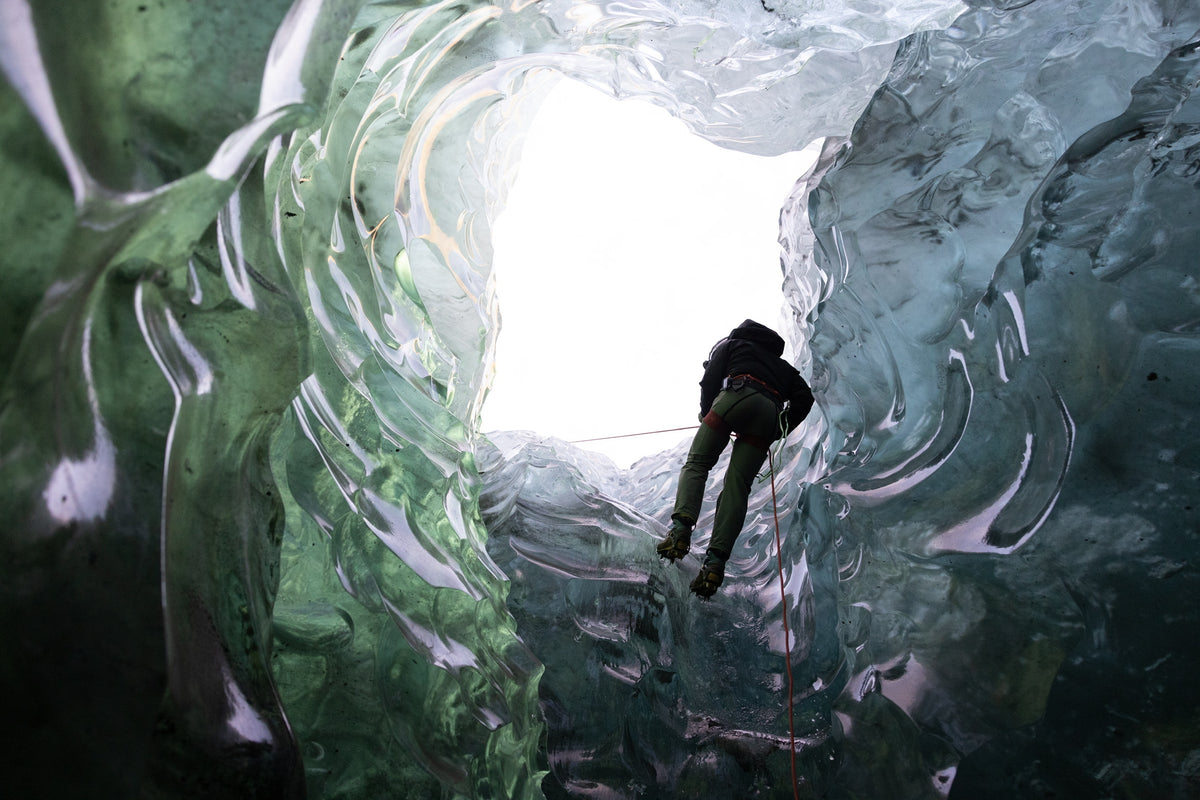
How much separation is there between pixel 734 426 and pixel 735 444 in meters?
0.12

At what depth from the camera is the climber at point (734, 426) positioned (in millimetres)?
3414

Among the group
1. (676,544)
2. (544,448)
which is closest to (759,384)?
(676,544)

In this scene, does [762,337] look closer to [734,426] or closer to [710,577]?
[734,426]

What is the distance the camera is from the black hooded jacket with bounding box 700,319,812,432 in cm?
382

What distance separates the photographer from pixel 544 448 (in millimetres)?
5164

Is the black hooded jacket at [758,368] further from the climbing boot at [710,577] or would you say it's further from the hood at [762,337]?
the climbing boot at [710,577]

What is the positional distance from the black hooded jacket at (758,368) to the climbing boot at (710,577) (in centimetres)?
78

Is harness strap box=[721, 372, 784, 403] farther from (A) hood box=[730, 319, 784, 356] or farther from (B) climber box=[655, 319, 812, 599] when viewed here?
(A) hood box=[730, 319, 784, 356]

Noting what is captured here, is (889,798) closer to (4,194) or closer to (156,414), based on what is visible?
(156,414)

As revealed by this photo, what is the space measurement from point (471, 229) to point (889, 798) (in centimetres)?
337

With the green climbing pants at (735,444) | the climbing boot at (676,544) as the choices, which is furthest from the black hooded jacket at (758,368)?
the climbing boot at (676,544)

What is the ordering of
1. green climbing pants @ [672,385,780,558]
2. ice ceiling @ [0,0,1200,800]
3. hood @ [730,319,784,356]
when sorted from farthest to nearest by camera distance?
hood @ [730,319,784,356], green climbing pants @ [672,385,780,558], ice ceiling @ [0,0,1200,800]

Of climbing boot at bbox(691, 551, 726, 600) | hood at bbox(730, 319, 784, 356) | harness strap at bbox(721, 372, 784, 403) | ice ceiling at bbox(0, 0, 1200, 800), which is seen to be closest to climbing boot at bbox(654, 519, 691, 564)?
climbing boot at bbox(691, 551, 726, 600)

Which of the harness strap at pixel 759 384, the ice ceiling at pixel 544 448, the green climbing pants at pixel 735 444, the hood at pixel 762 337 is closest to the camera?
the ice ceiling at pixel 544 448
